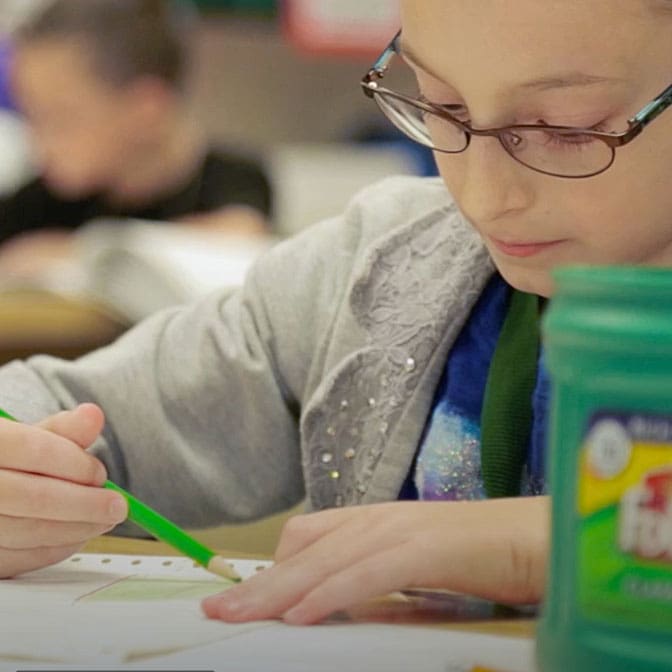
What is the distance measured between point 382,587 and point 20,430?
0.24 meters

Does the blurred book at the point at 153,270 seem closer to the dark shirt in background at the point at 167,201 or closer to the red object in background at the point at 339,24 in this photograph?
the dark shirt in background at the point at 167,201

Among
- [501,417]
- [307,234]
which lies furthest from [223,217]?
[501,417]

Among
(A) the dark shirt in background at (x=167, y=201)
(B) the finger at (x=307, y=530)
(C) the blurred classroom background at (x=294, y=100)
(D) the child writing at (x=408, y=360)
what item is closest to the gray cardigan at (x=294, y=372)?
(D) the child writing at (x=408, y=360)

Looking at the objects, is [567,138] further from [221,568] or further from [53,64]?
[53,64]

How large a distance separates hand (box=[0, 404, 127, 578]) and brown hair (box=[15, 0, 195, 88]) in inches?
89.4

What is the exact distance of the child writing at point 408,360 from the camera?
0.60 meters

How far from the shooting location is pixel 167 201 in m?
2.86

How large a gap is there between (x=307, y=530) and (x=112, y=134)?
246 cm

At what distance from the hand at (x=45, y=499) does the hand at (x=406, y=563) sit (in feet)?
0.42

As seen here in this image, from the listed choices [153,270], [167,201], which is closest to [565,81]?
[153,270]

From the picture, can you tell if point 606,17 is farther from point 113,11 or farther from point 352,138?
point 352,138

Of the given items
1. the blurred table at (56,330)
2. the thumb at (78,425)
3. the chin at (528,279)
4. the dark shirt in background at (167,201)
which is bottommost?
the thumb at (78,425)

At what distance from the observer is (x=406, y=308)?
2.92ft

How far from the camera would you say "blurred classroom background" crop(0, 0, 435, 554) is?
2.88 m
